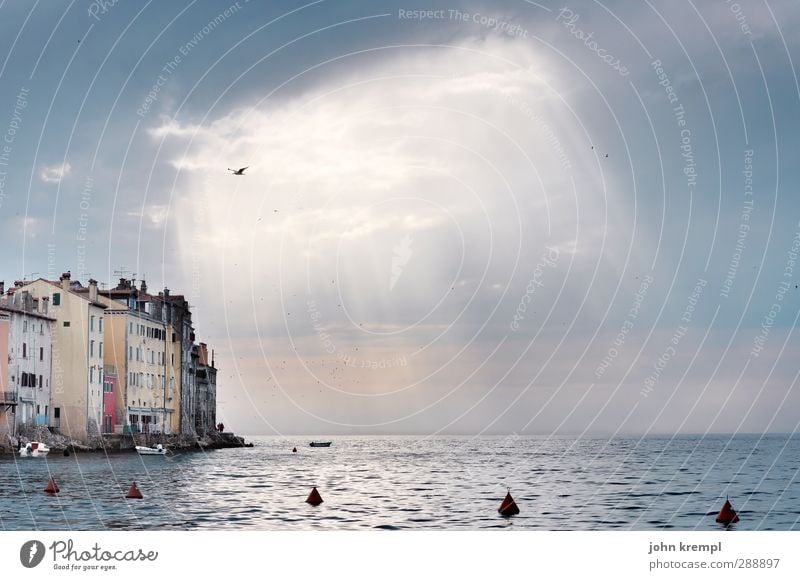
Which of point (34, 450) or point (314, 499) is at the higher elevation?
point (34, 450)

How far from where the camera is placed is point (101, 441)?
104812mm

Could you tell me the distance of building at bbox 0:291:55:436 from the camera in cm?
9169

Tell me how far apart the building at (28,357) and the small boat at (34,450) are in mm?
1897

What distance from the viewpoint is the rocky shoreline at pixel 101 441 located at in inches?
3620

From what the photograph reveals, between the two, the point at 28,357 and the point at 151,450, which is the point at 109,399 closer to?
the point at 151,450

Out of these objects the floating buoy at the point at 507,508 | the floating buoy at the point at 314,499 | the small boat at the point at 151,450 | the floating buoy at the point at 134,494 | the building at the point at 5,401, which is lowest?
the floating buoy at the point at 507,508

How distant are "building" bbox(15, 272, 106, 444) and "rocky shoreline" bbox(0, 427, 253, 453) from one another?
1.18m

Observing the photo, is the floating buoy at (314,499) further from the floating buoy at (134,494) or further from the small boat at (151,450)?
the small boat at (151,450)

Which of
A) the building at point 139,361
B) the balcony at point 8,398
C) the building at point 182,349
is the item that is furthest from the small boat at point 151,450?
the balcony at point 8,398

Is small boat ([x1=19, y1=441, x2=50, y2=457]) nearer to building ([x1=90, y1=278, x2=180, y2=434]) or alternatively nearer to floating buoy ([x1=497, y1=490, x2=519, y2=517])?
building ([x1=90, y1=278, x2=180, y2=434])

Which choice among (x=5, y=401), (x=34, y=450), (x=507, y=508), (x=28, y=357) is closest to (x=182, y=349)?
(x=28, y=357)

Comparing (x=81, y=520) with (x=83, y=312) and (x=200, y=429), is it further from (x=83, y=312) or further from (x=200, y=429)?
(x=200, y=429)

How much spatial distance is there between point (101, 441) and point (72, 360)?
33.6ft
